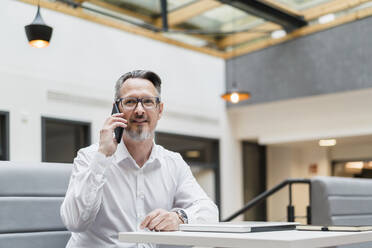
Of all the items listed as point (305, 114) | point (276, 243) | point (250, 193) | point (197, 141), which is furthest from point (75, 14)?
point (276, 243)

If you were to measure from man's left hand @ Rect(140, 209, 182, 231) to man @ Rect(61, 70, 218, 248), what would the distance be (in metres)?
0.06

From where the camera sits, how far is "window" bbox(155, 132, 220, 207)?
897 cm

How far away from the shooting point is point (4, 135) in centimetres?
628

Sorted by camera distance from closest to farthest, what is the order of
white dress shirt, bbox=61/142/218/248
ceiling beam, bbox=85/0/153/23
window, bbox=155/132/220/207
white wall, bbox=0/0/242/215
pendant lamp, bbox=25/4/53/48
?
white dress shirt, bbox=61/142/218/248, pendant lamp, bbox=25/4/53/48, white wall, bbox=0/0/242/215, ceiling beam, bbox=85/0/153/23, window, bbox=155/132/220/207

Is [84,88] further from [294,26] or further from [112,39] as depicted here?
[294,26]

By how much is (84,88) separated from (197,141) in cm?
265

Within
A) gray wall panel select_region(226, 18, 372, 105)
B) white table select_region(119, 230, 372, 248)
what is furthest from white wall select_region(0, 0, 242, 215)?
white table select_region(119, 230, 372, 248)

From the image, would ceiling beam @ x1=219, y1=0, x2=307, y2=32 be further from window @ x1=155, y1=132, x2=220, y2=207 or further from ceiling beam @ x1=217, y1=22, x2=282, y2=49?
window @ x1=155, y1=132, x2=220, y2=207

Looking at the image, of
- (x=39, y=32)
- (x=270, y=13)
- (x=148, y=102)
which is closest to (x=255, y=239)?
(x=148, y=102)

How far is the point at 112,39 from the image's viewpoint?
7699 mm

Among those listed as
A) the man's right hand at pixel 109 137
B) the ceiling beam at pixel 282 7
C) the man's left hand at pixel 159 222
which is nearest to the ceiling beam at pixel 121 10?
the ceiling beam at pixel 282 7

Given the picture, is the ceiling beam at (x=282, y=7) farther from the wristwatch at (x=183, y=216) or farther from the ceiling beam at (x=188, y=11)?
the wristwatch at (x=183, y=216)

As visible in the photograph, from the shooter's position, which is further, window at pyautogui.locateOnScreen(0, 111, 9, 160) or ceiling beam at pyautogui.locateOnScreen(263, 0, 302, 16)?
ceiling beam at pyautogui.locateOnScreen(263, 0, 302, 16)

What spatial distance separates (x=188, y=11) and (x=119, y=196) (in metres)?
6.03
